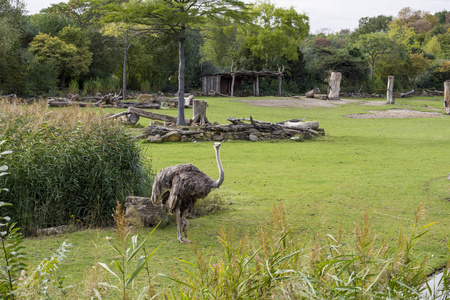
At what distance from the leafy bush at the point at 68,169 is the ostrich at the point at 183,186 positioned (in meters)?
1.19

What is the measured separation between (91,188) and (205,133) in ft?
33.3

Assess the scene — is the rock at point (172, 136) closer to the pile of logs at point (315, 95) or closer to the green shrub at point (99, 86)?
the green shrub at point (99, 86)

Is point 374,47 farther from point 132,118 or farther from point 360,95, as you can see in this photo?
→ point 132,118

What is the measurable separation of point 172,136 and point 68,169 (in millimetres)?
9622

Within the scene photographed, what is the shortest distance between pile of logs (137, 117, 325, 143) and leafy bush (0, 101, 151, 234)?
8.42 metres

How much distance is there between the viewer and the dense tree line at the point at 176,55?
30609 mm

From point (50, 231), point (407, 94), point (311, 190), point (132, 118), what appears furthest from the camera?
point (407, 94)

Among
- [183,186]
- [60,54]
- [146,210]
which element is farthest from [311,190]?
[60,54]

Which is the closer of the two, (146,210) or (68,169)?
(146,210)

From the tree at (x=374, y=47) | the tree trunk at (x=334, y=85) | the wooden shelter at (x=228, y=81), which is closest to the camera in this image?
the tree trunk at (x=334, y=85)

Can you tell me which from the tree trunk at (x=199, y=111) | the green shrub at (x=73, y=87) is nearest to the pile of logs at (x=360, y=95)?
the green shrub at (x=73, y=87)

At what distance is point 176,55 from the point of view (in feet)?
163

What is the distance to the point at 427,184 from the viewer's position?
30.5 feet

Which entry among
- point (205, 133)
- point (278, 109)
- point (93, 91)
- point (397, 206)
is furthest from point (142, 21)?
point (93, 91)
